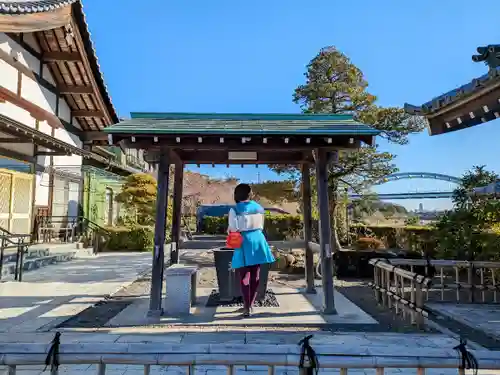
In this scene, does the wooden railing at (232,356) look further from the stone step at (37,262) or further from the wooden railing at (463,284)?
the stone step at (37,262)

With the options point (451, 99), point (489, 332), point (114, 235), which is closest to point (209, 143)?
point (451, 99)

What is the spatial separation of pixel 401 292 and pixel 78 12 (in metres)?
11.8

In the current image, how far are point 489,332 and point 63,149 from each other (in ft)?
36.2

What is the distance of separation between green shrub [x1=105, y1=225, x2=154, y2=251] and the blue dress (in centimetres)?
1115

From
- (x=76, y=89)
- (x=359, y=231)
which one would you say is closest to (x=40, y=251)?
(x=76, y=89)

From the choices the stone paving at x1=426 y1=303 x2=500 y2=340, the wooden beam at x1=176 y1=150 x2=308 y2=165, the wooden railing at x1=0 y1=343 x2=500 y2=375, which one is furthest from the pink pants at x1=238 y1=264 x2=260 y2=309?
the wooden railing at x1=0 y1=343 x2=500 y2=375

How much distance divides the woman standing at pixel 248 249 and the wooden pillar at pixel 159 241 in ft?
3.38

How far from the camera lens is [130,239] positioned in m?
15.9

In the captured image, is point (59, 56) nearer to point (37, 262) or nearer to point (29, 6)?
point (29, 6)

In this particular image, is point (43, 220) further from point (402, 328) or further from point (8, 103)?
point (402, 328)

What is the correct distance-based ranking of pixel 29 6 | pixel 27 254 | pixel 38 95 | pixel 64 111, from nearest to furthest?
1. pixel 29 6
2. pixel 27 254
3. pixel 38 95
4. pixel 64 111

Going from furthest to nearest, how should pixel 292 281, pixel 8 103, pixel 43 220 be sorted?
1. pixel 43 220
2. pixel 8 103
3. pixel 292 281

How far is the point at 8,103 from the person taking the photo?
34.8 ft

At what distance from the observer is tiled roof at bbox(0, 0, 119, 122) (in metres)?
8.39
